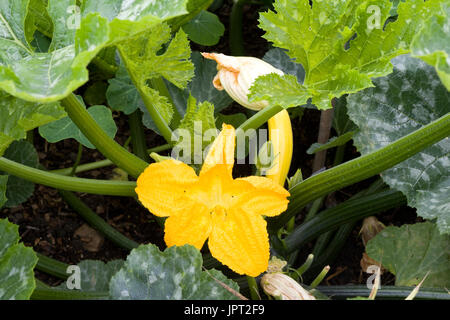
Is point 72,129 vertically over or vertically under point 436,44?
under

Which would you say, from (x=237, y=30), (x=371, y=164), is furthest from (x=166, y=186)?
(x=237, y=30)

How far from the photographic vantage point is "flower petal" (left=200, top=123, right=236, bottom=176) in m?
1.25

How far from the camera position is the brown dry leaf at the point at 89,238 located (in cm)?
210

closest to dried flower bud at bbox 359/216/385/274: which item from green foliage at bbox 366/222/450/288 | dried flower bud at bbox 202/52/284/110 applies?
green foliage at bbox 366/222/450/288

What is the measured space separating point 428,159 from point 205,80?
31.7 inches

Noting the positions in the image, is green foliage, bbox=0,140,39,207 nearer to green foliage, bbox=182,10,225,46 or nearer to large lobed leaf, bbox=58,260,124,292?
large lobed leaf, bbox=58,260,124,292

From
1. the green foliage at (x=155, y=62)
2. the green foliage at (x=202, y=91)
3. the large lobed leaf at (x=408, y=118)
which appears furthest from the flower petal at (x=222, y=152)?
the green foliage at (x=202, y=91)

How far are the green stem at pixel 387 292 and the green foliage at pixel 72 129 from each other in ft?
2.68

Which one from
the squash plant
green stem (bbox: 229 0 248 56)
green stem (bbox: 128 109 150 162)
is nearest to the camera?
the squash plant

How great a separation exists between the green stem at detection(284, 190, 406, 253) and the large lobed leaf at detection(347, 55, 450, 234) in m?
0.18

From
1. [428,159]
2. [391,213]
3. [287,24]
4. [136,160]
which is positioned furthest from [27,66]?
[391,213]

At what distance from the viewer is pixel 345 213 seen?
1745mm

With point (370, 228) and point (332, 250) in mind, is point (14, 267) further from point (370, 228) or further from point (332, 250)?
point (370, 228)

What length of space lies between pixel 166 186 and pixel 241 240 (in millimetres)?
204
